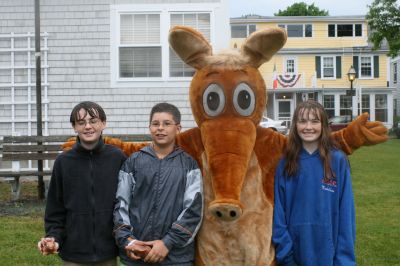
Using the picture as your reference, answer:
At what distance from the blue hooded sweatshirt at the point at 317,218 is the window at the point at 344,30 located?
29.9 meters

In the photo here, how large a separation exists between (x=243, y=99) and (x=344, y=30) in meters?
30.3

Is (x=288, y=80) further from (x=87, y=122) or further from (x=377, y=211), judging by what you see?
(x=87, y=122)

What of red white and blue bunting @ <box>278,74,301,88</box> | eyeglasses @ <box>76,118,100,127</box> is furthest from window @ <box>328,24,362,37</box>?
eyeglasses @ <box>76,118,100,127</box>


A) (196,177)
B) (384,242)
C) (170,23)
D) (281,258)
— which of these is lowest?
(384,242)

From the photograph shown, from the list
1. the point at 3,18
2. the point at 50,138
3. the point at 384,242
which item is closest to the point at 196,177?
the point at 384,242

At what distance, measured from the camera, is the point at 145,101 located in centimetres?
999

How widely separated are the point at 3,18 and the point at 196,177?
29.0 feet

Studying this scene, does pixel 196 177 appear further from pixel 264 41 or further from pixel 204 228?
pixel 264 41

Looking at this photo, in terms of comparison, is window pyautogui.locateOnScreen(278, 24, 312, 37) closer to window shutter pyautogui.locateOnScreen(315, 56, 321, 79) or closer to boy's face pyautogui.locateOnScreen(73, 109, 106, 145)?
window shutter pyautogui.locateOnScreen(315, 56, 321, 79)

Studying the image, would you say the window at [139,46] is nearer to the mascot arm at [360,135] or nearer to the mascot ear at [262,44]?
the mascot ear at [262,44]

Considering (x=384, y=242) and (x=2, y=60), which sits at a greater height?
(x=2, y=60)

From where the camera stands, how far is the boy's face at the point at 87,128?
2.80 metres

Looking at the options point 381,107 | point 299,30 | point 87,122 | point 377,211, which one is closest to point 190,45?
point 87,122

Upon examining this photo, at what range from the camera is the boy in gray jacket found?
2564 millimetres
